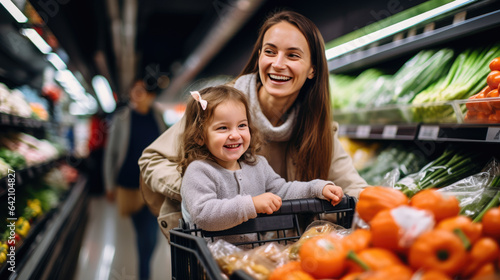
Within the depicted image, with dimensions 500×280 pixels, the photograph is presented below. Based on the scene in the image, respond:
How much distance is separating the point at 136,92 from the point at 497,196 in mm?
2722

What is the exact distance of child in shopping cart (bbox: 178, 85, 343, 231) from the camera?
1.01 m

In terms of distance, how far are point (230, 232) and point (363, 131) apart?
1581mm

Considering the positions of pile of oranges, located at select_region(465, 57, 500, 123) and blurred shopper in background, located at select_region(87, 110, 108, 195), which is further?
blurred shopper in background, located at select_region(87, 110, 108, 195)

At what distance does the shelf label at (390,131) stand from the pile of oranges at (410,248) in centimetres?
125

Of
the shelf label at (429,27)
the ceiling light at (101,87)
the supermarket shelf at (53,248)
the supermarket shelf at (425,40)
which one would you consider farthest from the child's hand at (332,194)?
the ceiling light at (101,87)

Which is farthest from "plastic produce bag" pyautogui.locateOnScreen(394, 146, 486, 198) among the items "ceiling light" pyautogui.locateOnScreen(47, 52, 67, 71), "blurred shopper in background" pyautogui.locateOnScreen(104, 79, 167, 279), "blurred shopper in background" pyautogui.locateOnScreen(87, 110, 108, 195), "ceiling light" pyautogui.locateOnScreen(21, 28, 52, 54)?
"blurred shopper in background" pyautogui.locateOnScreen(87, 110, 108, 195)

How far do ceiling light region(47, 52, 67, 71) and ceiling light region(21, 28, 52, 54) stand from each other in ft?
0.48

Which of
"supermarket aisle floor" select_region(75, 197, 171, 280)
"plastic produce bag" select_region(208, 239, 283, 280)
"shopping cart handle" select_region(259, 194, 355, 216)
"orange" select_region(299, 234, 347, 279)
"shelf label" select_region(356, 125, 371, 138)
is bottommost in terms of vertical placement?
"supermarket aisle floor" select_region(75, 197, 171, 280)

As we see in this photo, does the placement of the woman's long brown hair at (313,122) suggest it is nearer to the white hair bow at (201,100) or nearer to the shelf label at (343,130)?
the white hair bow at (201,100)

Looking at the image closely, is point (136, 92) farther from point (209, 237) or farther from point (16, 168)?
point (209, 237)

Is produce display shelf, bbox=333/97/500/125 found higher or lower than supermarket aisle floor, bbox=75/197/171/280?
→ higher

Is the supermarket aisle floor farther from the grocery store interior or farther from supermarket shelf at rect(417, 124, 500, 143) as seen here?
supermarket shelf at rect(417, 124, 500, 143)

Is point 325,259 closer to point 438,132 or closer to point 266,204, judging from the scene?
point 266,204

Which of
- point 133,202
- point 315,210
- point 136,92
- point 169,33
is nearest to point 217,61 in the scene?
point 169,33
